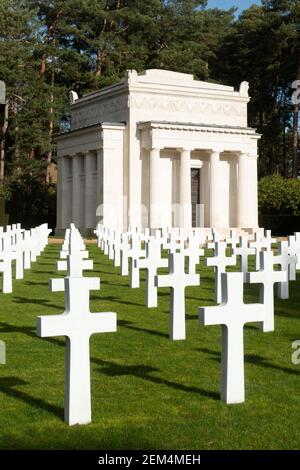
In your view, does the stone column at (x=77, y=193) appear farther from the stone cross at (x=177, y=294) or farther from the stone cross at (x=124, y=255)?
the stone cross at (x=177, y=294)

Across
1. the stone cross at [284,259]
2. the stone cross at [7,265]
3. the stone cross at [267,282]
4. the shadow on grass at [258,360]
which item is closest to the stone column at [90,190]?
the stone cross at [7,265]

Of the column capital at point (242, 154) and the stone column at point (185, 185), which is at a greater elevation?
the column capital at point (242, 154)

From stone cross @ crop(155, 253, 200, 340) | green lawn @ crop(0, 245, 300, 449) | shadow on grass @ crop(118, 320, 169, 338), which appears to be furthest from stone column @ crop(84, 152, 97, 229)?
stone cross @ crop(155, 253, 200, 340)

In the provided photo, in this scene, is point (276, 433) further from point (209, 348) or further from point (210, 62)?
point (210, 62)

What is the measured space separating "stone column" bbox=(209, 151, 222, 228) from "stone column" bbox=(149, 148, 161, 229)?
3583 millimetres

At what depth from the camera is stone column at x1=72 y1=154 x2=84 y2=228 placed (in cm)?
4862

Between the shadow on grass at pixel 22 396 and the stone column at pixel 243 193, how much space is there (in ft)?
130

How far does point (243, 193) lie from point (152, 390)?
40.2 m

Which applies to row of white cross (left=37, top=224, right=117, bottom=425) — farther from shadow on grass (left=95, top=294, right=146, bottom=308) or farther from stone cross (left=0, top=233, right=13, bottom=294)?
stone cross (left=0, top=233, right=13, bottom=294)

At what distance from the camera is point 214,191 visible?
45.6m

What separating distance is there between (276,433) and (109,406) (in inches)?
60.7

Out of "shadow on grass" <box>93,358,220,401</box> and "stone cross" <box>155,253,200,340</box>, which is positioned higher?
"stone cross" <box>155,253,200,340</box>

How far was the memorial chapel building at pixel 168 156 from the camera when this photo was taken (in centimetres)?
4412
